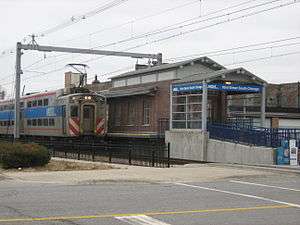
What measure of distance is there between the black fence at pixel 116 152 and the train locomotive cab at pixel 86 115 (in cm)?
185

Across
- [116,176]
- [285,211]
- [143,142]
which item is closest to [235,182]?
[116,176]

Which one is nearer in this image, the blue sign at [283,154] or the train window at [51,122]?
the blue sign at [283,154]

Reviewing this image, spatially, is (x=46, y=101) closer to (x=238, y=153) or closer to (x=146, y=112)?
(x=146, y=112)

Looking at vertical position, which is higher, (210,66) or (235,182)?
(210,66)

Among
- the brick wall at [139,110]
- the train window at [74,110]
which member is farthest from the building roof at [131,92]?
the train window at [74,110]

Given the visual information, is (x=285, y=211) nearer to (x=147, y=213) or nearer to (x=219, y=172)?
(x=147, y=213)

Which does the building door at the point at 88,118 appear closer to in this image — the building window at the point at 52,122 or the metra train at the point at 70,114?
the metra train at the point at 70,114

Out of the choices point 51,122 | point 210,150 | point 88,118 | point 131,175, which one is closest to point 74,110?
point 88,118

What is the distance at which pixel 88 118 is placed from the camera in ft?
118

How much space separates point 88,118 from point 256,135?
1226cm

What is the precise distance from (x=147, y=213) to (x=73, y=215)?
4.92 feet

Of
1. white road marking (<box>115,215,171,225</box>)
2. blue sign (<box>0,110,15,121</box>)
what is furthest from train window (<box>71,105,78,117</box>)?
white road marking (<box>115,215,171,225</box>)

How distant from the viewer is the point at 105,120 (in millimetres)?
36531

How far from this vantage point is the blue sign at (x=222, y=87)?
1187 inches
